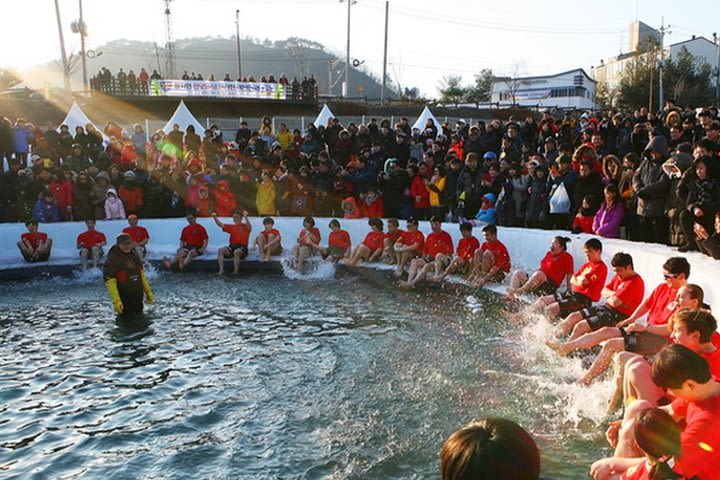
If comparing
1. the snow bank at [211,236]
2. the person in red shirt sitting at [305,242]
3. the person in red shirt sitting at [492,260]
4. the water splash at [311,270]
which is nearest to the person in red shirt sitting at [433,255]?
the snow bank at [211,236]

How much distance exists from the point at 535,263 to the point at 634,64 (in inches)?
2178

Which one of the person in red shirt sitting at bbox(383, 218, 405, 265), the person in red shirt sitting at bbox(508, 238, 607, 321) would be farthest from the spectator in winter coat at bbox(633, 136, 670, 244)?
the person in red shirt sitting at bbox(383, 218, 405, 265)

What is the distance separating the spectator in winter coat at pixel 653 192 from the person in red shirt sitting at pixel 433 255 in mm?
3503

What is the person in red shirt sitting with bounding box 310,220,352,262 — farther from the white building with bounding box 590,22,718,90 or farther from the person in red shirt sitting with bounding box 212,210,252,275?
the white building with bounding box 590,22,718,90

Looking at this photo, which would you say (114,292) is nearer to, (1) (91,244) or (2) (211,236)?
(1) (91,244)

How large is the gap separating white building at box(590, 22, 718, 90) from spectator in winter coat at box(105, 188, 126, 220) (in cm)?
5675

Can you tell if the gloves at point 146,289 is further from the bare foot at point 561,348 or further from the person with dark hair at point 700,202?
the person with dark hair at point 700,202

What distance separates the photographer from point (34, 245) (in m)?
14.8

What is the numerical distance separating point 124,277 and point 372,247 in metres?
5.33

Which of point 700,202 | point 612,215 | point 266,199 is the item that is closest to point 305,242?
point 266,199

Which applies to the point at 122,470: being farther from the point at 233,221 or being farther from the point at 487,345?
the point at 233,221

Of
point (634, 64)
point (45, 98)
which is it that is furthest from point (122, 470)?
point (634, 64)

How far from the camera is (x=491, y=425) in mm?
2150

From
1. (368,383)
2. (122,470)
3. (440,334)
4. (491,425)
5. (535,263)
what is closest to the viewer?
(491,425)
